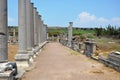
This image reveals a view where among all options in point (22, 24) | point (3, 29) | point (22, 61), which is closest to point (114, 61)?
point (22, 61)

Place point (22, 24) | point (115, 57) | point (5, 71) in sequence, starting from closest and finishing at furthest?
point (5, 71)
point (115, 57)
point (22, 24)

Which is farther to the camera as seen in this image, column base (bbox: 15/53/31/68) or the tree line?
the tree line

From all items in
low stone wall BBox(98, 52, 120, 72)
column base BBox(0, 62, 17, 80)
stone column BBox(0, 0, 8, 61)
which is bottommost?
low stone wall BBox(98, 52, 120, 72)

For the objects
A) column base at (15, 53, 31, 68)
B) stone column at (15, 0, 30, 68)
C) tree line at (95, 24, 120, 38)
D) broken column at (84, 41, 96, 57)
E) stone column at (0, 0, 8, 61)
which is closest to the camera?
stone column at (0, 0, 8, 61)

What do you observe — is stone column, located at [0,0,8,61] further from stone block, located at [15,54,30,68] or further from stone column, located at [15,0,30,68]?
stone column, located at [15,0,30,68]

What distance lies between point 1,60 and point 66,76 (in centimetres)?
387

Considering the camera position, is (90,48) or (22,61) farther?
(90,48)

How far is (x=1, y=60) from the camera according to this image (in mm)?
10547

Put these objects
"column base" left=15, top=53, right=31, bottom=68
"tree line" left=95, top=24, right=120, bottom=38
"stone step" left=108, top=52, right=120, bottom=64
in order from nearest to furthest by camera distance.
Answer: "stone step" left=108, top=52, right=120, bottom=64
"column base" left=15, top=53, right=31, bottom=68
"tree line" left=95, top=24, right=120, bottom=38

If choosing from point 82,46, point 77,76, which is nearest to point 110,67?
point 77,76

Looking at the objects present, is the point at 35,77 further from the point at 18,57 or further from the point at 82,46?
the point at 82,46

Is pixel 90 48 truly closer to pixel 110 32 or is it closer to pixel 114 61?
pixel 114 61

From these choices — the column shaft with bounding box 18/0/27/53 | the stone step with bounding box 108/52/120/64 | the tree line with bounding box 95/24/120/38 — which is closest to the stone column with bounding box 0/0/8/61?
the column shaft with bounding box 18/0/27/53

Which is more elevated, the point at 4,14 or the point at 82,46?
the point at 4,14
